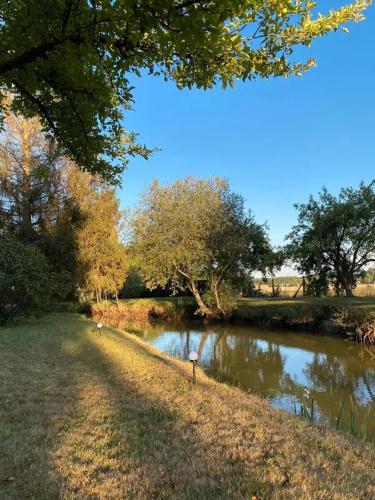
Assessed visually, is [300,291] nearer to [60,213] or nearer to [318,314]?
[318,314]

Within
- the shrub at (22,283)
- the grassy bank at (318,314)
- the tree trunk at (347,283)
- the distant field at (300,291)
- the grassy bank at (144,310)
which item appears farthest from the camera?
the distant field at (300,291)

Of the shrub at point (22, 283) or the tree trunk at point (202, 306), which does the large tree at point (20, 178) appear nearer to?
the shrub at point (22, 283)

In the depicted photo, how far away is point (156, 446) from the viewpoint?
392cm

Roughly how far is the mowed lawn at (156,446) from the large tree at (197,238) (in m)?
18.5

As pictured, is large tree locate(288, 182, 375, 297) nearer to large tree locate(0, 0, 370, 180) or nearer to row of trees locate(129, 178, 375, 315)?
row of trees locate(129, 178, 375, 315)

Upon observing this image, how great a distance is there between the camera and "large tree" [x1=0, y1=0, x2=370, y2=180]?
8.44 feet

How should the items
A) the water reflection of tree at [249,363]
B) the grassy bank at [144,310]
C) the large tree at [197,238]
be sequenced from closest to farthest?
1. the water reflection of tree at [249,363]
2. the large tree at [197,238]
3. the grassy bank at [144,310]

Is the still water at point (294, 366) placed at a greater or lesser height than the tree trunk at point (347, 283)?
lesser

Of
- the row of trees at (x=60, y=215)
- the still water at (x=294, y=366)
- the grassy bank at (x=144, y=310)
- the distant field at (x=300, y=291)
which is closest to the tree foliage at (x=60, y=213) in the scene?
the row of trees at (x=60, y=215)

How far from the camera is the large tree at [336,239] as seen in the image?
974 inches

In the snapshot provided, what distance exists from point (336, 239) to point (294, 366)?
49.9ft

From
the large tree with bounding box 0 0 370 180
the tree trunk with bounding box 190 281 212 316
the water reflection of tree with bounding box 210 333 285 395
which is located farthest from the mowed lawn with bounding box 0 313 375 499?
the tree trunk with bounding box 190 281 212 316

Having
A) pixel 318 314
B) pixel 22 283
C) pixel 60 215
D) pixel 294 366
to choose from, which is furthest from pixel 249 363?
pixel 60 215

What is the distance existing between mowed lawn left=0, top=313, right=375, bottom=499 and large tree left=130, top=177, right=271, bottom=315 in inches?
728
